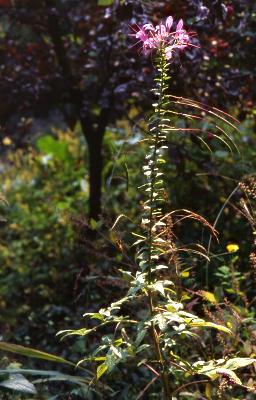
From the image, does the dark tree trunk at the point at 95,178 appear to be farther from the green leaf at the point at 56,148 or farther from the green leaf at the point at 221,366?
the green leaf at the point at 221,366

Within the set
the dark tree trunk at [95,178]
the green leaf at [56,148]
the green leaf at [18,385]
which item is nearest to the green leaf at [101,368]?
the green leaf at [18,385]

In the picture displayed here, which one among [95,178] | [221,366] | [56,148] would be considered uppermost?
[56,148]

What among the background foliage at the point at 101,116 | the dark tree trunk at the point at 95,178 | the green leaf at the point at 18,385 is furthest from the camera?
the dark tree trunk at the point at 95,178

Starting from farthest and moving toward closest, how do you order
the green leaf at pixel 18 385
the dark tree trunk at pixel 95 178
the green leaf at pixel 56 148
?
the green leaf at pixel 56 148 < the dark tree trunk at pixel 95 178 < the green leaf at pixel 18 385

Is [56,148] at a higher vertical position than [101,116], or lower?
higher

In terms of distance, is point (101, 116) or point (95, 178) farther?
point (95, 178)

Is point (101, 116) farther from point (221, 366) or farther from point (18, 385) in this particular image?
point (221, 366)

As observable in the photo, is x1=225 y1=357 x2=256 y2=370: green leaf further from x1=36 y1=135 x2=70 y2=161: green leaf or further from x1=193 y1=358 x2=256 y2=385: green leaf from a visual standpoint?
x1=36 y1=135 x2=70 y2=161: green leaf

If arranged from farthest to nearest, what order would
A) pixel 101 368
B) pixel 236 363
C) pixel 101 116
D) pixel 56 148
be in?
pixel 56 148 < pixel 101 116 < pixel 101 368 < pixel 236 363

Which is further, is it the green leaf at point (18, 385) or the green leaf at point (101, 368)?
the green leaf at point (18, 385)

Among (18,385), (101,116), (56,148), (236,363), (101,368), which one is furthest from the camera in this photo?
(56,148)

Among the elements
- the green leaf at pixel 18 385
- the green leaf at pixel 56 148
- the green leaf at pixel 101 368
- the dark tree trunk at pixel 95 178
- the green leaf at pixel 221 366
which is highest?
the green leaf at pixel 56 148

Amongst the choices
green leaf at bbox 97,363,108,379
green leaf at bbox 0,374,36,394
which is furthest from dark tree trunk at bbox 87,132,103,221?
green leaf at bbox 97,363,108,379

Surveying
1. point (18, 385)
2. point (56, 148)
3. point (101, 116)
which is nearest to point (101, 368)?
point (18, 385)
